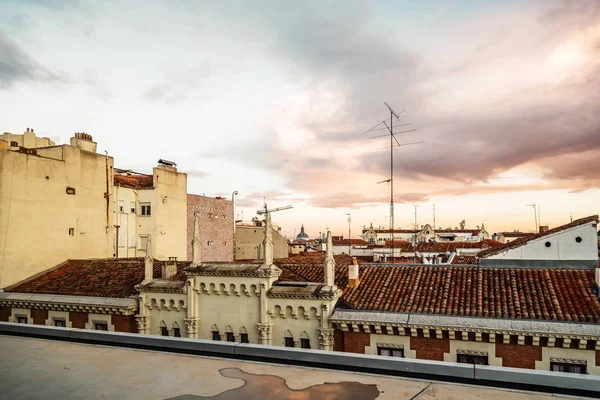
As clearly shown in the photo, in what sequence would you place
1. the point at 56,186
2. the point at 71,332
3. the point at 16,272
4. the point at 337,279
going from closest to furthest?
the point at 71,332 < the point at 337,279 < the point at 16,272 < the point at 56,186

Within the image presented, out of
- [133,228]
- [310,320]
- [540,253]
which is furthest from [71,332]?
[133,228]

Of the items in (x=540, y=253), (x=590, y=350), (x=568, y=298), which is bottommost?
(x=590, y=350)

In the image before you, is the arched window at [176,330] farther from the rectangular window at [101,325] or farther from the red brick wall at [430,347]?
the red brick wall at [430,347]

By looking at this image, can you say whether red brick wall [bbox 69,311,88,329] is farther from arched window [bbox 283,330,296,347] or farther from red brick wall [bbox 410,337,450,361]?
red brick wall [bbox 410,337,450,361]

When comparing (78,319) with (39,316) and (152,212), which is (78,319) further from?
(152,212)

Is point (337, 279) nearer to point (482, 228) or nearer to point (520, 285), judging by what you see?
point (520, 285)

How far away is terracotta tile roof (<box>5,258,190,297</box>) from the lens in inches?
1065

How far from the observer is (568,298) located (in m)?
18.2

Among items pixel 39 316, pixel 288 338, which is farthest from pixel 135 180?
pixel 288 338

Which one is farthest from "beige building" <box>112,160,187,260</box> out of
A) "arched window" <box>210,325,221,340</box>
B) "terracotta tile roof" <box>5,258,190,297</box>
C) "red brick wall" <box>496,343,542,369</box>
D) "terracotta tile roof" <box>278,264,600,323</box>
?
"red brick wall" <box>496,343,542,369</box>

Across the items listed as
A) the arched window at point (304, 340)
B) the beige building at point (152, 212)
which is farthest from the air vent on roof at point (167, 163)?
the arched window at point (304, 340)

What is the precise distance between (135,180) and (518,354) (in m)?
39.9

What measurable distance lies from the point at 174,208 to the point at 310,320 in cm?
3010

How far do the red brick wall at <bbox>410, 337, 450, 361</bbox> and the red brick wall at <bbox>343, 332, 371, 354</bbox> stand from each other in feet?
6.56
